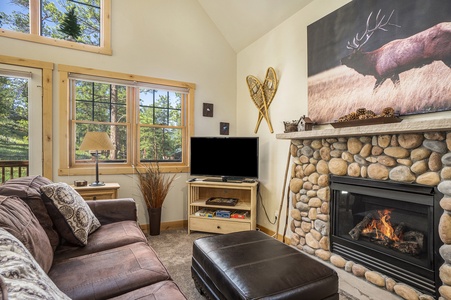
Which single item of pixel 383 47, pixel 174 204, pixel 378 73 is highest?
pixel 383 47

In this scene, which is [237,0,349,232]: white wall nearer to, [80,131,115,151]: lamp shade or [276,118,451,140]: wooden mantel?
[276,118,451,140]: wooden mantel

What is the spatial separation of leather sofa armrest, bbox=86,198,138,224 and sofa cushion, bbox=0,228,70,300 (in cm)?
139

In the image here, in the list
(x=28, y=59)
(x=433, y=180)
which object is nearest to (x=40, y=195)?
(x=28, y=59)

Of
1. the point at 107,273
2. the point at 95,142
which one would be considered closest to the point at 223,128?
the point at 95,142

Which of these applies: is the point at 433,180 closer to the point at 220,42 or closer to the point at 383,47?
the point at 383,47

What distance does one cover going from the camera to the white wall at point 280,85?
2740 millimetres

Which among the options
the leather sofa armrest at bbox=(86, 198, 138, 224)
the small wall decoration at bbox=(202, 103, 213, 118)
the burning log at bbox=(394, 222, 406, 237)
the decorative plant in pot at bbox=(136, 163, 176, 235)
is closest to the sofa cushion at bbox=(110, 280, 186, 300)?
the leather sofa armrest at bbox=(86, 198, 138, 224)

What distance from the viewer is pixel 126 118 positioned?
131 inches

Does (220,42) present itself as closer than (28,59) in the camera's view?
No

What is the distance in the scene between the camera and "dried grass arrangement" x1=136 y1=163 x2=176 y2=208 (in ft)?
10.5

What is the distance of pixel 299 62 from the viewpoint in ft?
9.19

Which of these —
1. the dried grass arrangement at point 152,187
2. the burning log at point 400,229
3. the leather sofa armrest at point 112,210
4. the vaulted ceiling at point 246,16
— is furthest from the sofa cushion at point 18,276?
the vaulted ceiling at point 246,16

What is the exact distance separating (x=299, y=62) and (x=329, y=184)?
1443 mm

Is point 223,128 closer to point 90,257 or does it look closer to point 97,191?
point 97,191
